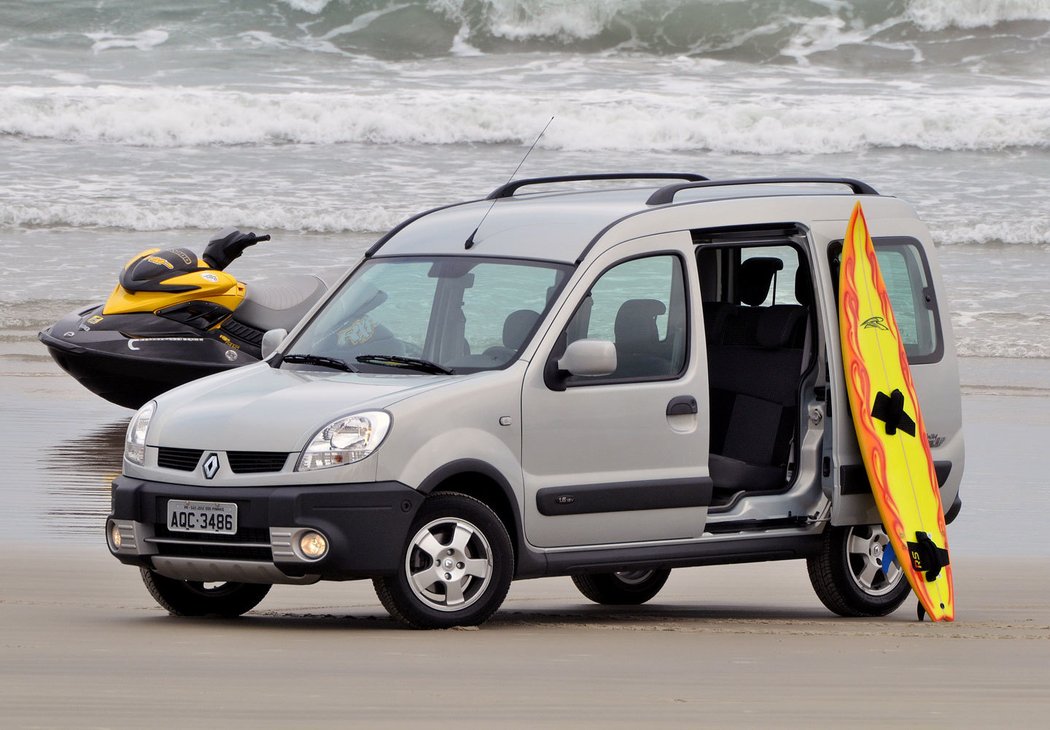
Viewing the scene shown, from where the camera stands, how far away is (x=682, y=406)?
792cm

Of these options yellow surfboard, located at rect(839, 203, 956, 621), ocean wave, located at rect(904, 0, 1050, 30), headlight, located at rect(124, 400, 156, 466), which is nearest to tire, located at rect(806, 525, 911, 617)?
yellow surfboard, located at rect(839, 203, 956, 621)

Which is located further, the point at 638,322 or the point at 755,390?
the point at 755,390

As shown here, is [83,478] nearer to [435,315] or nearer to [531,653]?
[435,315]

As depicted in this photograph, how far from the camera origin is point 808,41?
36750 millimetres

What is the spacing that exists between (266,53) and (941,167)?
1307 centimetres

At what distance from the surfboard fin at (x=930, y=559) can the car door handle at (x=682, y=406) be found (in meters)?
1.21

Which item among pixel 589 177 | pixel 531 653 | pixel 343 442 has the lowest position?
pixel 531 653

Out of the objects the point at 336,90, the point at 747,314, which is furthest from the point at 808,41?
the point at 747,314

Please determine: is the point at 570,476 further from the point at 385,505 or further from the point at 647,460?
the point at 385,505

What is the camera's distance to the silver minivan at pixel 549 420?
23.4 feet

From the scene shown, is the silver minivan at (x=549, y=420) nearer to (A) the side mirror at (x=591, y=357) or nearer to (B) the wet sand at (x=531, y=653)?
(A) the side mirror at (x=591, y=357)

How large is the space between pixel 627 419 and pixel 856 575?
1.52 m

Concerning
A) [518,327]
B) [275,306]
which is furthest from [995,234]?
[518,327]

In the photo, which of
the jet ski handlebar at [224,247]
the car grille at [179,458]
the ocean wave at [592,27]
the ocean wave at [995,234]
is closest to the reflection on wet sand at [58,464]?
the jet ski handlebar at [224,247]
